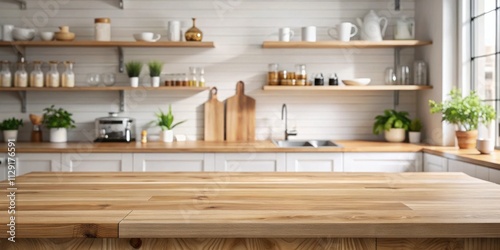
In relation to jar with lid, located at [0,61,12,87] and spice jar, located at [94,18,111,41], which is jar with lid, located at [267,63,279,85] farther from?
jar with lid, located at [0,61,12,87]

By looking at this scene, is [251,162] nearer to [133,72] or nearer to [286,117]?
[286,117]

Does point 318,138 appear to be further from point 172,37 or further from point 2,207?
point 2,207

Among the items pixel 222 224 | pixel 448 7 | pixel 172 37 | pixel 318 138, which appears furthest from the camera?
pixel 318 138

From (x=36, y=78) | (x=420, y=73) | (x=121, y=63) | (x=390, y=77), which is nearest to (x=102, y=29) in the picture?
(x=121, y=63)

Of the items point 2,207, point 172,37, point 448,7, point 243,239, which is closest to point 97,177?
point 2,207

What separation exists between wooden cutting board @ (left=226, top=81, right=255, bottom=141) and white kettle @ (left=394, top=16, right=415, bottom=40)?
1467mm

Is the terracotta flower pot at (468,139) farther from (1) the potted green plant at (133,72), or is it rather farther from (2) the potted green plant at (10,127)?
(2) the potted green plant at (10,127)

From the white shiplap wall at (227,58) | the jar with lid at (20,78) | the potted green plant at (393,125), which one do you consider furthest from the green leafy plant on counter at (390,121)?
the jar with lid at (20,78)

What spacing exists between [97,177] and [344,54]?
336cm

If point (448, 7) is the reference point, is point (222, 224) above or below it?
below

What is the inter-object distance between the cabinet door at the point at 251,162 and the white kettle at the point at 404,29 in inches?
64.7

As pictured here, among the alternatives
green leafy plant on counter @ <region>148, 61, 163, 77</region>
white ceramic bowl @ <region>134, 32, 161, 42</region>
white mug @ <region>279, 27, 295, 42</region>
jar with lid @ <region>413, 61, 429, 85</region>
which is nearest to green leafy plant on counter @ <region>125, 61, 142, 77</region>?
green leafy plant on counter @ <region>148, 61, 163, 77</region>

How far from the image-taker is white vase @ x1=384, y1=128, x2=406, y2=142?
16.3ft

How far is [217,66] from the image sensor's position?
17.0 feet
